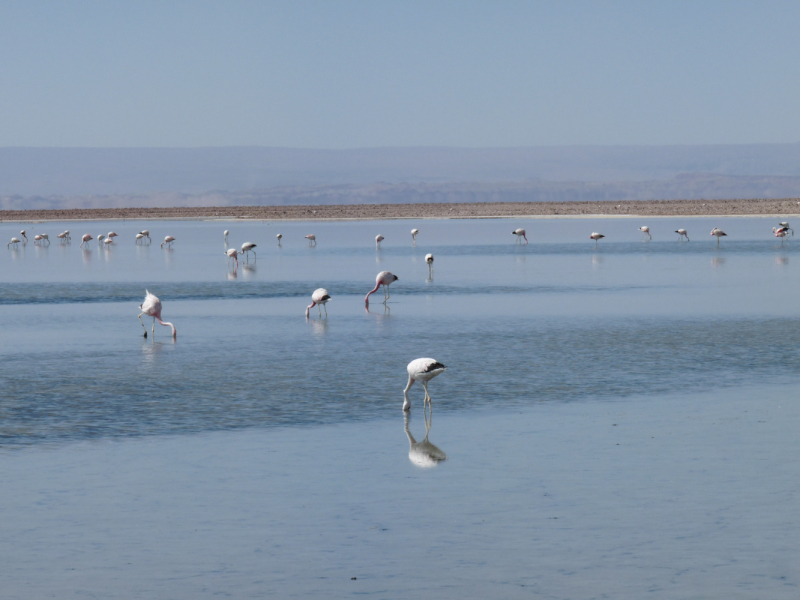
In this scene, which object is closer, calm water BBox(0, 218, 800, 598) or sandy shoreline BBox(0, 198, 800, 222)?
calm water BBox(0, 218, 800, 598)

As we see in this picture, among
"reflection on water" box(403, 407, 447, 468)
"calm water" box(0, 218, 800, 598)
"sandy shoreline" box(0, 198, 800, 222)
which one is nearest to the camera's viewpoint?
"calm water" box(0, 218, 800, 598)

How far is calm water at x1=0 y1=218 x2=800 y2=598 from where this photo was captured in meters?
7.27

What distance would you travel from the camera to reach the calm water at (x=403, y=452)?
286 inches

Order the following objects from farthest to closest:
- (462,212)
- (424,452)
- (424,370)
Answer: (462,212) < (424,370) < (424,452)

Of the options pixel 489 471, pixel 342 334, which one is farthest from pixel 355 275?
pixel 489 471

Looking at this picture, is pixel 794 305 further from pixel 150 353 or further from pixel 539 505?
pixel 539 505

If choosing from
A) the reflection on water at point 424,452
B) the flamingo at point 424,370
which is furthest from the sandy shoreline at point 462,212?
the reflection on water at point 424,452

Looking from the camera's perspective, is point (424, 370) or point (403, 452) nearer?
point (403, 452)

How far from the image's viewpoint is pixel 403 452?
10.6 meters

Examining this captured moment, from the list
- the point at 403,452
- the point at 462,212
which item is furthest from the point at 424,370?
the point at 462,212

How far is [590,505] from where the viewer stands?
862 cm

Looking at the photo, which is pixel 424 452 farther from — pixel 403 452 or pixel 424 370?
pixel 424 370

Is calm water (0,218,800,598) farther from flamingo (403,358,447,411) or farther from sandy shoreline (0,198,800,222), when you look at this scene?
sandy shoreline (0,198,800,222)

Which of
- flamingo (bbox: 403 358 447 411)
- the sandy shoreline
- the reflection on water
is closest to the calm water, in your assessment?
the reflection on water
